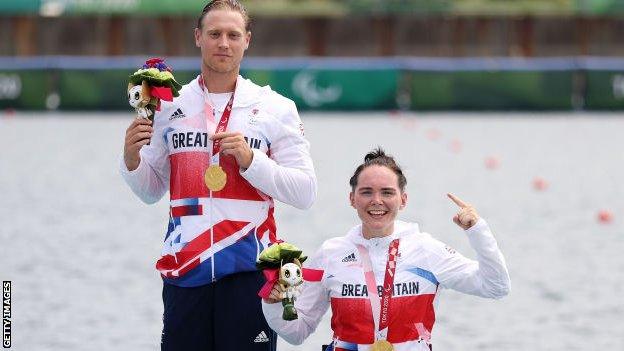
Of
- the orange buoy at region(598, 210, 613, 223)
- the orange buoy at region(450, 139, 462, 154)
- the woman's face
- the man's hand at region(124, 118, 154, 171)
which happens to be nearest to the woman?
the woman's face

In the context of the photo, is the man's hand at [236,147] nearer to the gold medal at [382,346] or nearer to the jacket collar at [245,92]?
the jacket collar at [245,92]

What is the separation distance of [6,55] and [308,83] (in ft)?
31.0

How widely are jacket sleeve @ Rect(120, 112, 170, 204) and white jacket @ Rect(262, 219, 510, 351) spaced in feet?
2.26

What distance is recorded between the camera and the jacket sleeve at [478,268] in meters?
5.50

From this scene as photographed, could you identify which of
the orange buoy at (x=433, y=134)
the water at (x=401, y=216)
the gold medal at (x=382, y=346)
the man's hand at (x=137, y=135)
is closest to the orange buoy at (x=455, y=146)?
the water at (x=401, y=216)

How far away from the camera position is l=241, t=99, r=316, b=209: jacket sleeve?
5.36 m

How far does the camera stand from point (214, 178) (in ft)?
17.9

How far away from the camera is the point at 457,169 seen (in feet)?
72.3

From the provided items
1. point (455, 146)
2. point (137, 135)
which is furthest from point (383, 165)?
point (455, 146)

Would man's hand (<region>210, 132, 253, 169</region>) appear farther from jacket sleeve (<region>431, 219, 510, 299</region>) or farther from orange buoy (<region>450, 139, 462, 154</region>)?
orange buoy (<region>450, 139, 462, 154</region>)

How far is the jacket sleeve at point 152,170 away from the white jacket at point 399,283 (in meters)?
0.69

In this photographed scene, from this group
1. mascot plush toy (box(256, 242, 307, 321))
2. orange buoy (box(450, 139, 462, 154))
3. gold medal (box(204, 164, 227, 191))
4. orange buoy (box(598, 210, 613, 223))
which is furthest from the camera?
orange buoy (box(450, 139, 462, 154))

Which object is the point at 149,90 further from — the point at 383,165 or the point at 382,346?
the point at 382,346

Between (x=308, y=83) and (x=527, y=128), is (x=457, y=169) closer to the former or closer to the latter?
(x=527, y=128)
